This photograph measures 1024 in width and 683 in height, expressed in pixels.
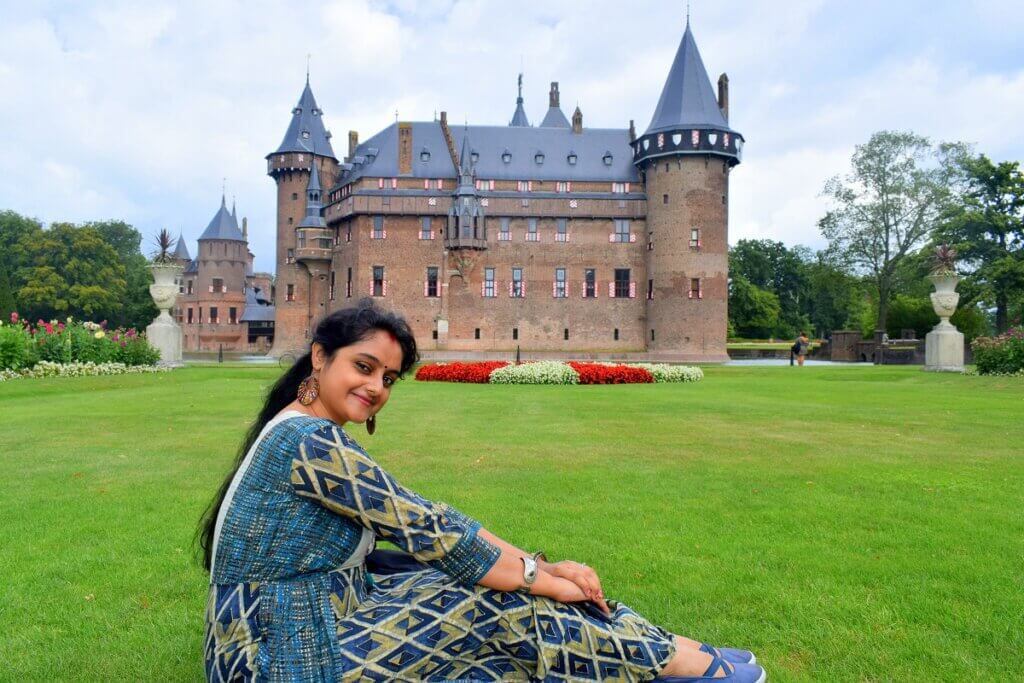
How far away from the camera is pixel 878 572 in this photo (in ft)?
14.9

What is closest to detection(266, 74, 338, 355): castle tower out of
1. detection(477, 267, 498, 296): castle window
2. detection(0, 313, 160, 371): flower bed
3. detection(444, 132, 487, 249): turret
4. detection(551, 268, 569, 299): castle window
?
detection(444, 132, 487, 249): turret

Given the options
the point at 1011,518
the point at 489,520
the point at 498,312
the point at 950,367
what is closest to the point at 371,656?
the point at 489,520

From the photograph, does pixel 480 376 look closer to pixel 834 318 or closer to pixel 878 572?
pixel 878 572

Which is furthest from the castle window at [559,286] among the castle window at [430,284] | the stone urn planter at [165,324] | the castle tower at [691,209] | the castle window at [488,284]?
the stone urn planter at [165,324]

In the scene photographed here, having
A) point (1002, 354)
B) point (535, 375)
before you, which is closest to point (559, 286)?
point (1002, 354)

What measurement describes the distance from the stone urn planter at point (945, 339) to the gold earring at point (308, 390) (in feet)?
93.5

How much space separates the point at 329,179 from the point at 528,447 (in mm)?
50544

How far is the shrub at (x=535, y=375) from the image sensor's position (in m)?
21.1

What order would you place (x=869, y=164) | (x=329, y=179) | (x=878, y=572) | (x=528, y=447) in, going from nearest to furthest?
(x=878, y=572), (x=528, y=447), (x=869, y=164), (x=329, y=179)

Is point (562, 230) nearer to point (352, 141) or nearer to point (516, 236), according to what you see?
point (516, 236)

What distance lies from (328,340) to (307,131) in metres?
56.2

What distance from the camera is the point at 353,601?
2576mm

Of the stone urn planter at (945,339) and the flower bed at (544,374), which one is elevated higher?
the stone urn planter at (945,339)

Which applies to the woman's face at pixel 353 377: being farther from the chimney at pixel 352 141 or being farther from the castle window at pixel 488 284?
the chimney at pixel 352 141
